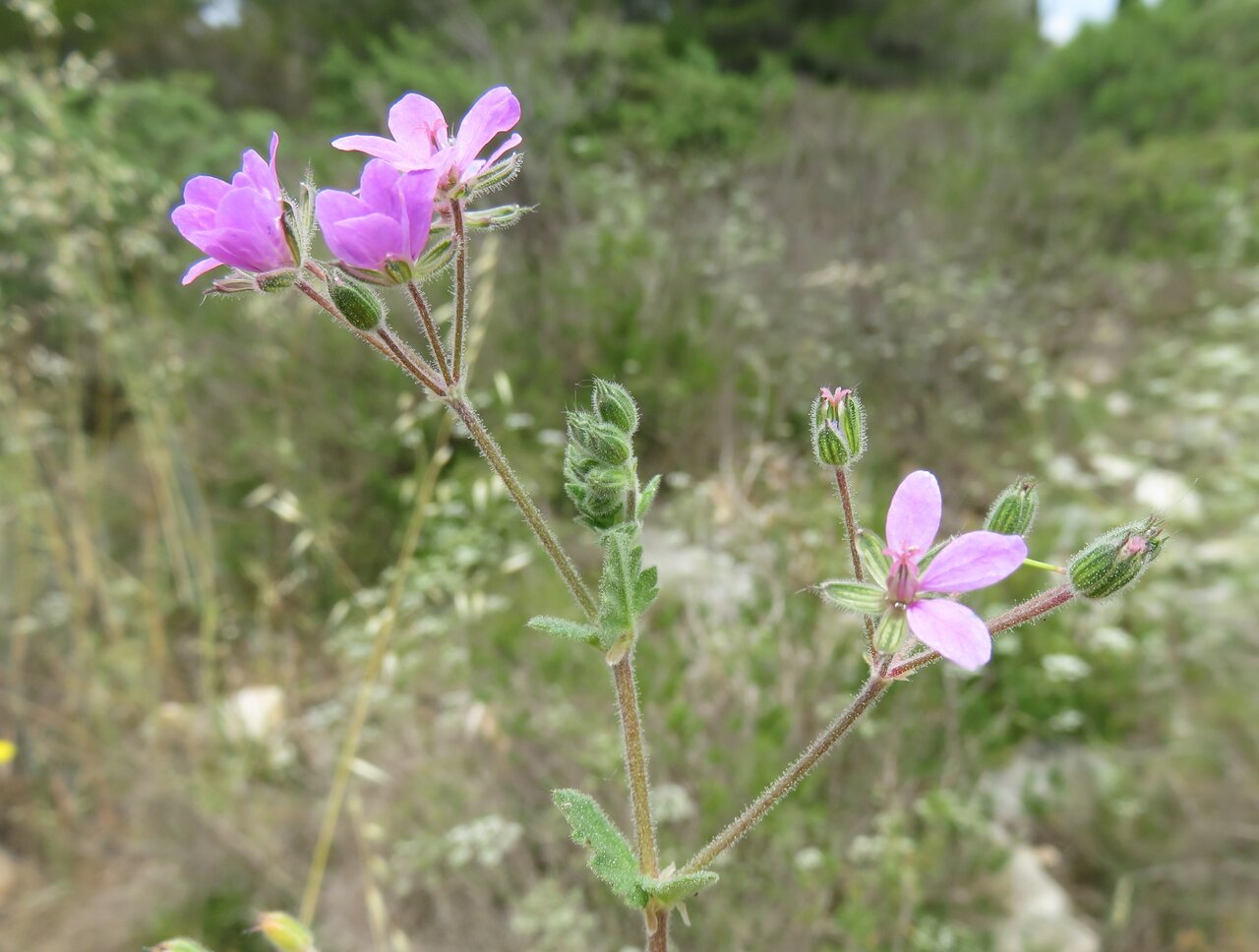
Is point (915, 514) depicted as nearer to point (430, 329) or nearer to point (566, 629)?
point (566, 629)

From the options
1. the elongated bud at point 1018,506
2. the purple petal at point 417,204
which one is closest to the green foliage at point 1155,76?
the elongated bud at point 1018,506

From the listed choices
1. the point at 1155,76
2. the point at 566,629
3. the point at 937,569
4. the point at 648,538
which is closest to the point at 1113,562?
the point at 937,569

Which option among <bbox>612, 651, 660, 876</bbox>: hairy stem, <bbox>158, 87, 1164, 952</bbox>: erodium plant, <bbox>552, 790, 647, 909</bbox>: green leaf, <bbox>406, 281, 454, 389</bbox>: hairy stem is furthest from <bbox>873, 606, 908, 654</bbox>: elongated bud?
<bbox>406, 281, 454, 389</bbox>: hairy stem

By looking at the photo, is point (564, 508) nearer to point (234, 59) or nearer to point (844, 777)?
point (844, 777)

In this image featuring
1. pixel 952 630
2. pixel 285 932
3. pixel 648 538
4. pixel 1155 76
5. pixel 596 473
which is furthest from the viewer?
pixel 1155 76

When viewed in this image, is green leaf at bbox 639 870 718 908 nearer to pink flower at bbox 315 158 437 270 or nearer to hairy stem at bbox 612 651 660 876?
hairy stem at bbox 612 651 660 876

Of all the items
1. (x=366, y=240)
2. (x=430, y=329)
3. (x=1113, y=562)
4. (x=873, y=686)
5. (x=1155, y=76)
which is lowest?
(x=873, y=686)
